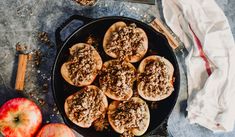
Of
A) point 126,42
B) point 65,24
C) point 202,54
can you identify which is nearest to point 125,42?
point 126,42

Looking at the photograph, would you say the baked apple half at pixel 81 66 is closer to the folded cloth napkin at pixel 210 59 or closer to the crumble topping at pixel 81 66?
the crumble topping at pixel 81 66

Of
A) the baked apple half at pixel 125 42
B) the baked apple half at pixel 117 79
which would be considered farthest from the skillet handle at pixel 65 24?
the baked apple half at pixel 117 79

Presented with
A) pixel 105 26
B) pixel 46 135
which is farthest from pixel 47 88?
pixel 105 26

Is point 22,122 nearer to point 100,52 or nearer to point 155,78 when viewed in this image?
point 100,52

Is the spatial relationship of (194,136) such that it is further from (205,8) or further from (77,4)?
(77,4)

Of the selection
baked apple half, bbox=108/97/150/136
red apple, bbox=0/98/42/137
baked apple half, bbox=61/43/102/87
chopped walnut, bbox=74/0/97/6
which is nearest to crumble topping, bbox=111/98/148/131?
baked apple half, bbox=108/97/150/136
